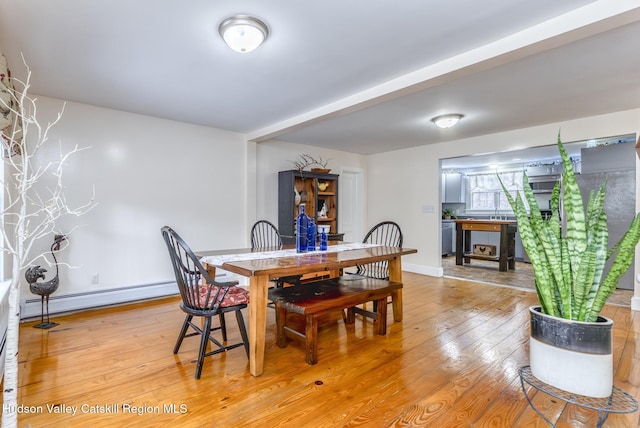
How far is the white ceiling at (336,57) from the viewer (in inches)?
71.2

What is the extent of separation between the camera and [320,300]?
2385 millimetres

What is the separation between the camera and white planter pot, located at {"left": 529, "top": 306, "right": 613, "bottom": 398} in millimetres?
1298

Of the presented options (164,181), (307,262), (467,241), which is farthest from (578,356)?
(467,241)

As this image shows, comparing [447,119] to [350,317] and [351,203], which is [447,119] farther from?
[351,203]

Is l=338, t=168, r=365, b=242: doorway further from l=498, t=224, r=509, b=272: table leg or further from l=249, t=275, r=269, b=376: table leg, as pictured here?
l=249, t=275, r=269, b=376: table leg

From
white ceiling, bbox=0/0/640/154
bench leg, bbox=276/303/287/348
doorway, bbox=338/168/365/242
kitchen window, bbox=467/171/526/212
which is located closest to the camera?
white ceiling, bbox=0/0/640/154

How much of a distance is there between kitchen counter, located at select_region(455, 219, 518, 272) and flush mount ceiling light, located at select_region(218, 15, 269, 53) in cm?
532

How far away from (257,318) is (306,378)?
1.59 feet

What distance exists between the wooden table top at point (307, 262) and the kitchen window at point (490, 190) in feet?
19.3

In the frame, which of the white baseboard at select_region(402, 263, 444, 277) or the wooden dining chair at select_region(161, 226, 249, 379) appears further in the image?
the white baseboard at select_region(402, 263, 444, 277)

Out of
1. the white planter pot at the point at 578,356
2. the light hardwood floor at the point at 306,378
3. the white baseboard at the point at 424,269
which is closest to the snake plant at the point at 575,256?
the white planter pot at the point at 578,356

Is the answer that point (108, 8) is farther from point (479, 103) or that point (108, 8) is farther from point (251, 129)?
point (479, 103)

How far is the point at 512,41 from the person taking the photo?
6.72 ft

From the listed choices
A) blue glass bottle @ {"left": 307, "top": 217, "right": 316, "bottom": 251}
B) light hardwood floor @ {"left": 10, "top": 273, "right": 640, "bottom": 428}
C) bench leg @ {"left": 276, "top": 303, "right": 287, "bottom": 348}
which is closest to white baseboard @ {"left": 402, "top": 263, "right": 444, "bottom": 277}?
light hardwood floor @ {"left": 10, "top": 273, "right": 640, "bottom": 428}
